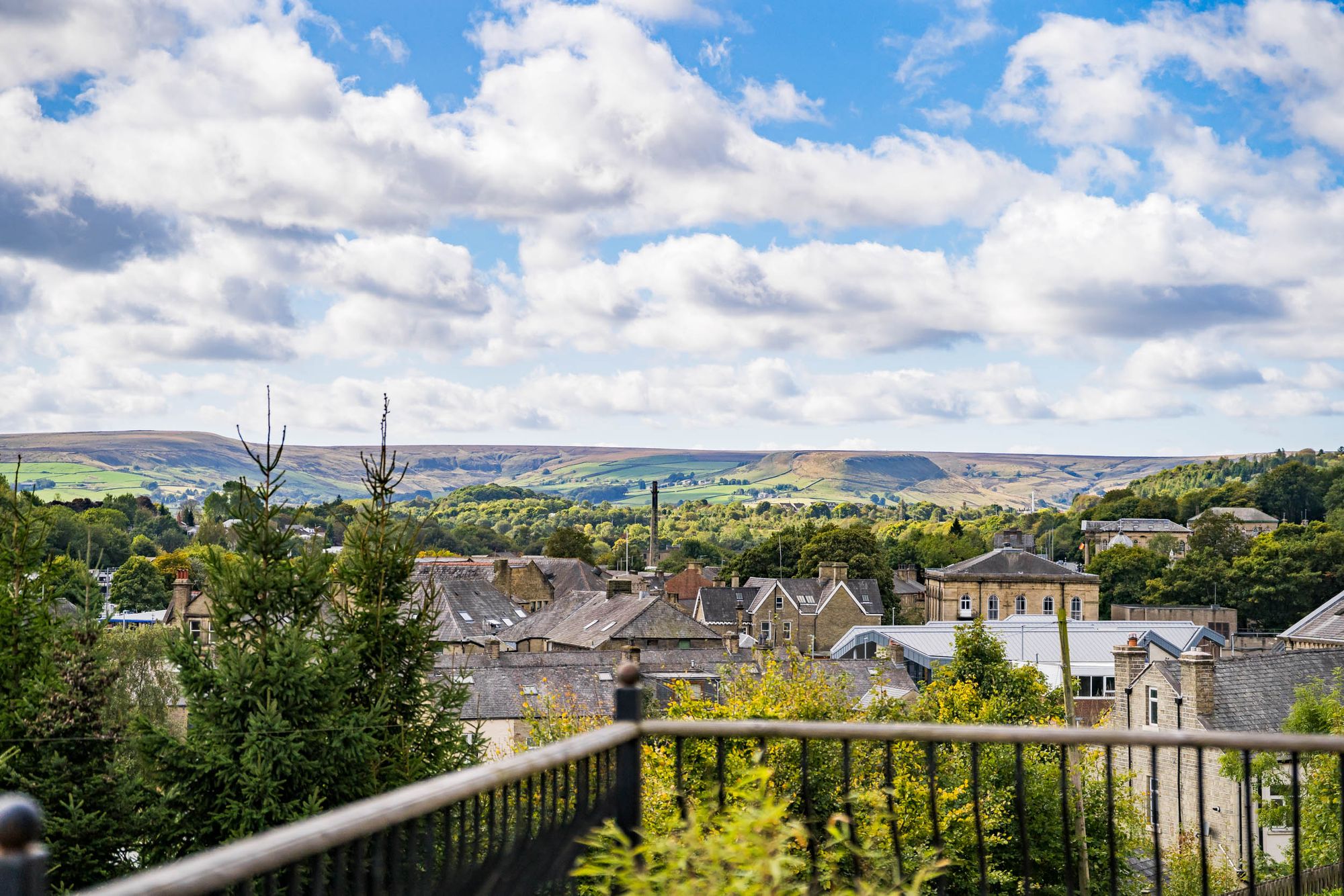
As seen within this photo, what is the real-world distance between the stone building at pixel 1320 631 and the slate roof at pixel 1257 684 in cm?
1580

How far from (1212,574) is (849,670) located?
53.4m

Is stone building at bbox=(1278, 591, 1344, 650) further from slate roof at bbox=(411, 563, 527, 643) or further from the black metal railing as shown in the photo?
the black metal railing

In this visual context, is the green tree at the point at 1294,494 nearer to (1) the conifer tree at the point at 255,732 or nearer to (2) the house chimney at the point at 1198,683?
(2) the house chimney at the point at 1198,683

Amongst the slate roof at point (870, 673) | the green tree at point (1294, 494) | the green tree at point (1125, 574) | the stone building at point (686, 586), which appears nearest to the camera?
the slate roof at point (870, 673)

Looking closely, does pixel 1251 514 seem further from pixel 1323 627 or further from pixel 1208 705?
pixel 1208 705

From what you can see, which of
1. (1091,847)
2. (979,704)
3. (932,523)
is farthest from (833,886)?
(932,523)

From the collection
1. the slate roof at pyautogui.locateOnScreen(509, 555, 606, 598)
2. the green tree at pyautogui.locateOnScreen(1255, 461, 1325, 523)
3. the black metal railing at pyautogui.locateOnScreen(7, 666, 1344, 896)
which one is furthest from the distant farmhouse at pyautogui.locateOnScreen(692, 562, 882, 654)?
the green tree at pyautogui.locateOnScreen(1255, 461, 1325, 523)

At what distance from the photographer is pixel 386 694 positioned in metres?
16.2

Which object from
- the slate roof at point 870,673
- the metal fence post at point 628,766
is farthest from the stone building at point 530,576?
the metal fence post at point 628,766

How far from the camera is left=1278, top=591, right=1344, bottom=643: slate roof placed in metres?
50.0

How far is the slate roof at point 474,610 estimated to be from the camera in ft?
193

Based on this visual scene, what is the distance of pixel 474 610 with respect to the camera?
6588cm

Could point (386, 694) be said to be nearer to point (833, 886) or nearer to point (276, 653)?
point (276, 653)

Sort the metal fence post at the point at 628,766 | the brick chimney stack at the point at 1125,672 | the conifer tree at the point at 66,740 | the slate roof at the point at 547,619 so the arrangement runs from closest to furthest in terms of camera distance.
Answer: the metal fence post at the point at 628,766, the conifer tree at the point at 66,740, the brick chimney stack at the point at 1125,672, the slate roof at the point at 547,619
